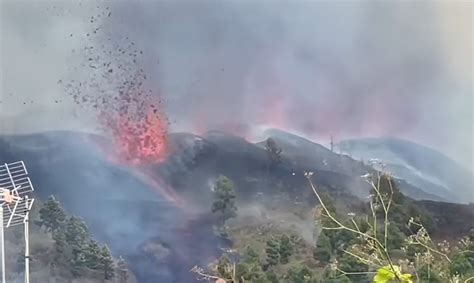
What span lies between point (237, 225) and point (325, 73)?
1.08m

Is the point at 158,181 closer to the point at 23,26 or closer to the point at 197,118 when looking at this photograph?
the point at 197,118

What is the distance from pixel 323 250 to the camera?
4.96 metres

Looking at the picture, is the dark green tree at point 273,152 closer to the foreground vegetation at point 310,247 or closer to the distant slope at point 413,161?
the foreground vegetation at point 310,247

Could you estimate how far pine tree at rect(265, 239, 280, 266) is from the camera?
4949mm

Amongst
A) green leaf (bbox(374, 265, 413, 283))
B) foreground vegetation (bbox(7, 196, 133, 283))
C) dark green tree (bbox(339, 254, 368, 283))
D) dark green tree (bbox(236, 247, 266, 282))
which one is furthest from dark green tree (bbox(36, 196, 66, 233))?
green leaf (bbox(374, 265, 413, 283))

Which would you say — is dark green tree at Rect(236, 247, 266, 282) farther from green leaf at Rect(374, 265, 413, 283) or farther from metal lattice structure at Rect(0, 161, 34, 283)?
green leaf at Rect(374, 265, 413, 283)

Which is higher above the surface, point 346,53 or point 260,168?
point 346,53

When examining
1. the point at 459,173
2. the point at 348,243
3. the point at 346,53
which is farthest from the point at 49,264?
the point at 459,173

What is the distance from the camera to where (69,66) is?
4996mm

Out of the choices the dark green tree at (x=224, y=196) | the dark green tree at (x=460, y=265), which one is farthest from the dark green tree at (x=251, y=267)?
the dark green tree at (x=460, y=265)

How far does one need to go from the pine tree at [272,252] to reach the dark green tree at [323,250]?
223 mm

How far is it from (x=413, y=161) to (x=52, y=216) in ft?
7.39

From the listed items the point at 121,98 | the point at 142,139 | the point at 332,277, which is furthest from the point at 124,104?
the point at 332,277

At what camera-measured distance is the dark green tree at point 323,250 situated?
4.95 metres
